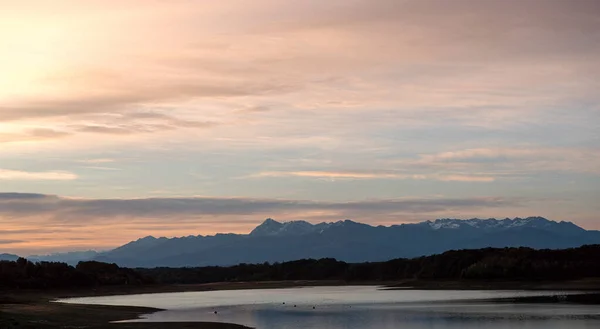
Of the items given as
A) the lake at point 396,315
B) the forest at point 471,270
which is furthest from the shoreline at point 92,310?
the forest at point 471,270

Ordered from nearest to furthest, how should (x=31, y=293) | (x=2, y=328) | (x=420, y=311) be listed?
(x=2, y=328) → (x=420, y=311) → (x=31, y=293)

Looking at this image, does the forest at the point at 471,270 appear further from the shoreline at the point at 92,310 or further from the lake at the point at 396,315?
the lake at the point at 396,315

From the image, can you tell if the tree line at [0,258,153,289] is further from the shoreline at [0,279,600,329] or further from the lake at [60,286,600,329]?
the lake at [60,286,600,329]

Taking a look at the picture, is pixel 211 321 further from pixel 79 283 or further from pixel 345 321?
pixel 79 283

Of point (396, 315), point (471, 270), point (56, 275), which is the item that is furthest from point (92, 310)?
point (471, 270)

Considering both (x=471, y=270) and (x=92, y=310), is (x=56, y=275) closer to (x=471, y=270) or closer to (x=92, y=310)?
(x=92, y=310)

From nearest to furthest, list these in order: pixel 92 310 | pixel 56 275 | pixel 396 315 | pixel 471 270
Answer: pixel 396 315 < pixel 92 310 < pixel 56 275 < pixel 471 270

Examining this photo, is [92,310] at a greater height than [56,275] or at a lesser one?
lesser

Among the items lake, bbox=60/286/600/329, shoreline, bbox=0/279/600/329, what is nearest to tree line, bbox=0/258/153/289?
shoreline, bbox=0/279/600/329

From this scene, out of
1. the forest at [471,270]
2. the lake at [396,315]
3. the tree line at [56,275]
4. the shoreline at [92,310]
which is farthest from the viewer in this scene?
the forest at [471,270]

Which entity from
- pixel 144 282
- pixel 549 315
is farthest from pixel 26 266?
pixel 549 315

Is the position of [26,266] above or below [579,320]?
above

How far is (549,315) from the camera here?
266 feet

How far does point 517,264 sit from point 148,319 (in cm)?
10878
